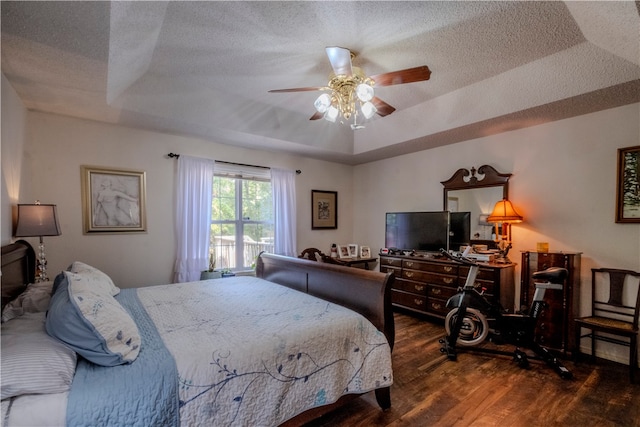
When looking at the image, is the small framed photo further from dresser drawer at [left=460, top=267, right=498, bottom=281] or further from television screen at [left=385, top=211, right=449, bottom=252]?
dresser drawer at [left=460, top=267, right=498, bottom=281]

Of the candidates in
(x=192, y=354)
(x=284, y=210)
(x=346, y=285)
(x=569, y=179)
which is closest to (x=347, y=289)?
(x=346, y=285)

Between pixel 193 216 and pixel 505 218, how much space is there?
3.66m

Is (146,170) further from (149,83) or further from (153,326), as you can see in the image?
(153,326)

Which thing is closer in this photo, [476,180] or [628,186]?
[628,186]

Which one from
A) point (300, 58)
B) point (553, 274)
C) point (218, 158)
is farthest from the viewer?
point (218, 158)

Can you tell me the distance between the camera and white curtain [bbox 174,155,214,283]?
3.62 metres

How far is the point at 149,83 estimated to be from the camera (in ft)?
9.29

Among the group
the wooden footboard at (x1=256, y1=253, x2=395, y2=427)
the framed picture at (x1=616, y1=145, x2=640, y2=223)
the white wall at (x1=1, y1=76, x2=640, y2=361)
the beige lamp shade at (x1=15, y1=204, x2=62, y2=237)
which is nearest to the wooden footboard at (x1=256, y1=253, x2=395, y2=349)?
the wooden footboard at (x1=256, y1=253, x2=395, y2=427)

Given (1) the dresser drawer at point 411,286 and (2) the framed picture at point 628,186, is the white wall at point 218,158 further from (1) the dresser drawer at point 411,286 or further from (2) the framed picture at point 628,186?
(1) the dresser drawer at point 411,286

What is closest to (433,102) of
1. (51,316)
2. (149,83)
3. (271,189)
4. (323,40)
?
(323,40)

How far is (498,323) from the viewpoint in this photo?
278cm

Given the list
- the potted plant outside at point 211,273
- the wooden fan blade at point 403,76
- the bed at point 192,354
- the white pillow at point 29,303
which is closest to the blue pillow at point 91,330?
the bed at point 192,354

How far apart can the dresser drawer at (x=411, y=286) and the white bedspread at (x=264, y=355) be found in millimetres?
2044

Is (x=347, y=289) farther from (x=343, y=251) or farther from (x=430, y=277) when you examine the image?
(x=343, y=251)
